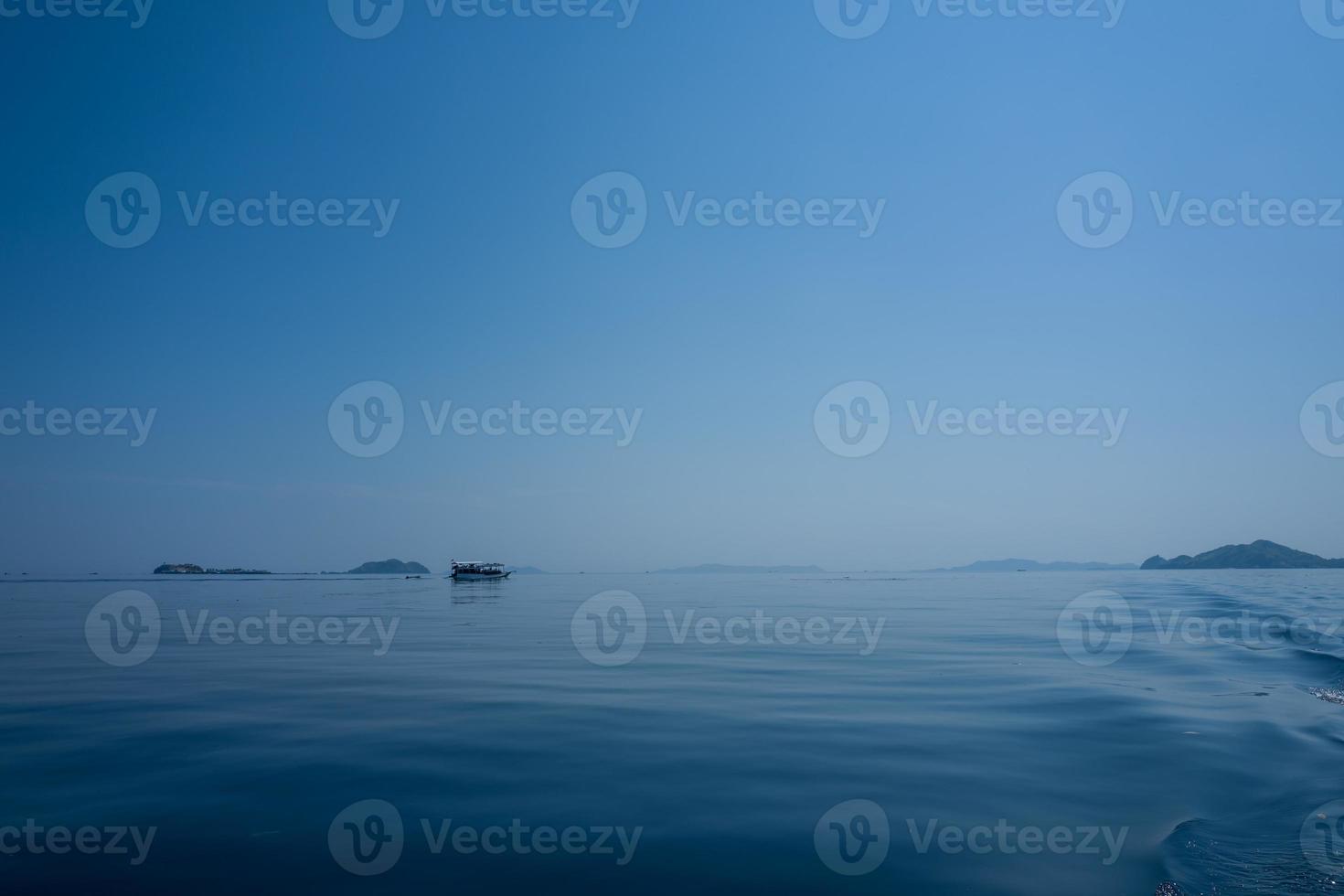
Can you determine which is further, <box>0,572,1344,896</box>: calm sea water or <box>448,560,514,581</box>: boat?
<box>448,560,514,581</box>: boat

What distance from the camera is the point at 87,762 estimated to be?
1054cm

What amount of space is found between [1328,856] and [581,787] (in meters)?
7.96

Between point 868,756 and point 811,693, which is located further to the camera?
point 811,693

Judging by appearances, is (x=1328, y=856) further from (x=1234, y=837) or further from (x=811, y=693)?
(x=811, y=693)

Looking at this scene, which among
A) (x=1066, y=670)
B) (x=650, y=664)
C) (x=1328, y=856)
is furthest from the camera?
(x=650, y=664)

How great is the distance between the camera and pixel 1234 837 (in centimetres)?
768

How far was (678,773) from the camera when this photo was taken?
32.8 feet

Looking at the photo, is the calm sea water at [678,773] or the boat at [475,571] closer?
the calm sea water at [678,773]

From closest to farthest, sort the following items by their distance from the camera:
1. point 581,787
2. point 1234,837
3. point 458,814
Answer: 1. point 1234,837
2. point 458,814
3. point 581,787

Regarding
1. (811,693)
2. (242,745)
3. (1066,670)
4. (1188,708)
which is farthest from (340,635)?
(1188,708)

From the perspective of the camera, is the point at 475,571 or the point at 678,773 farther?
the point at 475,571

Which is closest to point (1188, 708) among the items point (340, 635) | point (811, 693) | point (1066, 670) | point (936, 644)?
point (1066, 670)

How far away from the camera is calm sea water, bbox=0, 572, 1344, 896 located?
699cm

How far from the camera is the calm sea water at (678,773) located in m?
6.99
